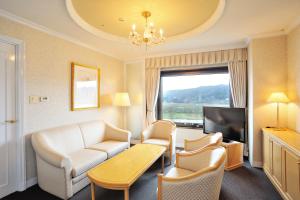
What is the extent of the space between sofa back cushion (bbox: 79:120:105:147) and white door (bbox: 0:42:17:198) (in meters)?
1.08

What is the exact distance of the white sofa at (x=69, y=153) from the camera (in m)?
2.08

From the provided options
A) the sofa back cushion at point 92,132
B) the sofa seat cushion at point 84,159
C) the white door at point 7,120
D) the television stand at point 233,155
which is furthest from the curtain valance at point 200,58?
the white door at point 7,120

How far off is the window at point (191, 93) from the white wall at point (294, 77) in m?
1.19

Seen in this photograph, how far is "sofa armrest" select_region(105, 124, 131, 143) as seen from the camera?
11.4 feet

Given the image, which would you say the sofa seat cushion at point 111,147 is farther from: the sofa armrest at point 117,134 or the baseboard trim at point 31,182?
the baseboard trim at point 31,182

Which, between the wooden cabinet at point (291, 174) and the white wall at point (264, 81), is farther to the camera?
the white wall at point (264, 81)

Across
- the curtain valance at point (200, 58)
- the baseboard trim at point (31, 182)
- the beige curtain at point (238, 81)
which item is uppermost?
the curtain valance at point (200, 58)

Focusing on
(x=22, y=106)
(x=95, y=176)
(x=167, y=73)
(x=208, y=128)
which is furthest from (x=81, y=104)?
(x=208, y=128)

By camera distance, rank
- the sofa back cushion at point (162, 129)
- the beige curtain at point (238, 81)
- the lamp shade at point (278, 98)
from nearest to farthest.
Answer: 1. the lamp shade at point (278, 98)
2. the beige curtain at point (238, 81)
3. the sofa back cushion at point (162, 129)

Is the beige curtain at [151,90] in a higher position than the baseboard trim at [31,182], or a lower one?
higher

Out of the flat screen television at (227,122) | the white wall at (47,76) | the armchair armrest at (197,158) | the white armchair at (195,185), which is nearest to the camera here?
the white armchair at (195,185)

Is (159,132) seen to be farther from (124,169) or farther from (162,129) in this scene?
(124,169)

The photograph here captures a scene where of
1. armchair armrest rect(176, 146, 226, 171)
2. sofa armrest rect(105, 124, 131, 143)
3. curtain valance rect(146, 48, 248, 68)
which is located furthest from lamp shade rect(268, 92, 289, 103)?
sofa armrest rect(105, 124, 131, 143)

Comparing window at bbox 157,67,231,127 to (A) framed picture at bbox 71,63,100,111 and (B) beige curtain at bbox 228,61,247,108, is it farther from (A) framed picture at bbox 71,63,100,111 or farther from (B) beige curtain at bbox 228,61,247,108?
(A) framed picture at bbox 71,63,100,111
